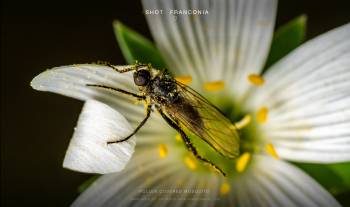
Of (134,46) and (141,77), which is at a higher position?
(134,46)

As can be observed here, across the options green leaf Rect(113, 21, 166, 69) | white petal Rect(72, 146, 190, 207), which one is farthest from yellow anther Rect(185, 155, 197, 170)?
green leaf Rect(113, 21, 166, 69)

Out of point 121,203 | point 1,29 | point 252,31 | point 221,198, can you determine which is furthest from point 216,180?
point 1,29

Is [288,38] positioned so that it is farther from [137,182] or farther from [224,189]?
[137,182]

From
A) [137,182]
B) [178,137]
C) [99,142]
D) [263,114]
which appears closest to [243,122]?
[263,114]

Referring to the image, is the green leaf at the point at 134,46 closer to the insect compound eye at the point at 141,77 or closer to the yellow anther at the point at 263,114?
the insect compound eye at the point at 141,77

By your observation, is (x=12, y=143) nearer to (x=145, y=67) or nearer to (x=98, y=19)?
(x=98, y=19)

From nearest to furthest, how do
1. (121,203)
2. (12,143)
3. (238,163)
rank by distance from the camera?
(121,203) → (238,163) → (12,143)

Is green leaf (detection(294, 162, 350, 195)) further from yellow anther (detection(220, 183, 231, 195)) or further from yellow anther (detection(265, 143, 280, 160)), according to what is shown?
yellow anther (detection(220, 183, 231, 195))
